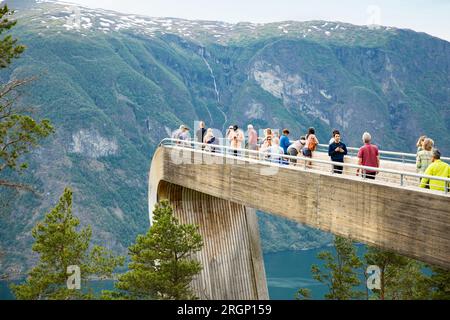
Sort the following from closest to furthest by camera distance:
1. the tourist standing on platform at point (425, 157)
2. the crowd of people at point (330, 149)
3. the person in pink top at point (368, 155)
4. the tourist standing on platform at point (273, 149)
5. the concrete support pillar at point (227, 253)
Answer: the crowd of people at point (330, 149) < the tourist standing on platform at point (425, 157) < the person in pink top at point (368, 155) < the tourist standing on platform at point (273, 149) < the concrete support pillar at point (227, 253)

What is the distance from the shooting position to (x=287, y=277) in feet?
431

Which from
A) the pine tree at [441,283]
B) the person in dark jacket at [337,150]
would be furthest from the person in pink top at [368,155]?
the pine tree at [441,283]

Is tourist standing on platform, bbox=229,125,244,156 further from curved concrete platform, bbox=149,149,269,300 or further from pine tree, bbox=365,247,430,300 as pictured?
pine tree, bbox=365,247,430,300

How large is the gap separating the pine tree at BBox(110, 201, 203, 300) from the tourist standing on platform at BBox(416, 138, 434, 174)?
10.6 m

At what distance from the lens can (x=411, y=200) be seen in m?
10.7

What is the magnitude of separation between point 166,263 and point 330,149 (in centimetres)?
1004

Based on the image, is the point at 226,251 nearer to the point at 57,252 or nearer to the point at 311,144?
the point at 57,252

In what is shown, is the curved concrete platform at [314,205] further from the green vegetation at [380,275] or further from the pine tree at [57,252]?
the green vegetation at [380,275]

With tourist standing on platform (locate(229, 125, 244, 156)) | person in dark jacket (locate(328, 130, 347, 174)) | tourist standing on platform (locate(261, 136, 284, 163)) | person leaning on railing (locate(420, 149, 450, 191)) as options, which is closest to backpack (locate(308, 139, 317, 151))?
tourist standing on platform (locate(261, 136, 284, 163))

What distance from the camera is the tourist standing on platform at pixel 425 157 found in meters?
11.5

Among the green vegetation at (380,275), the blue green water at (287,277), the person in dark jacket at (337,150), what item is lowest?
the blue green water at (287,277)

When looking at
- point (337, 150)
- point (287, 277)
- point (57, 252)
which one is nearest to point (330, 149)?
point (337, 150)

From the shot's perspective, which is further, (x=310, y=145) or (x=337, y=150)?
(x=310, y=145)
